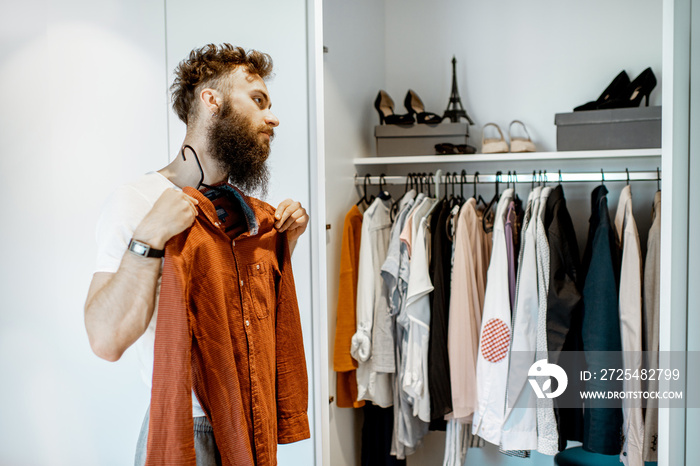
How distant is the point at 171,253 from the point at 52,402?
1.83 feet

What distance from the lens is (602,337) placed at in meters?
1.90

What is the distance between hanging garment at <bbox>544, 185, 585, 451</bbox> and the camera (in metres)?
1.92

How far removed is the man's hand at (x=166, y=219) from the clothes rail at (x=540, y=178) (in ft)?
4.08

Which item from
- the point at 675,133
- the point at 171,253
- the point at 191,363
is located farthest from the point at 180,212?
the point at 675,133

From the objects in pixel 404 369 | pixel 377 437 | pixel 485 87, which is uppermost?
pixel 485 87

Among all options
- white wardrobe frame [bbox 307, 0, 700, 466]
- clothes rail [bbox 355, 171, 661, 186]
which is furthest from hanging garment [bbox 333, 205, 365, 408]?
white wardrobe frame [bbox 307, 0, 700, 466]

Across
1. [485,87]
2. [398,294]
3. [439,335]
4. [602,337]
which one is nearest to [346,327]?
[398,294]

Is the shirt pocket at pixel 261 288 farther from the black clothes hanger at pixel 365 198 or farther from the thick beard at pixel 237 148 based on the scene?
the black clothes hanger at pixel 365 198

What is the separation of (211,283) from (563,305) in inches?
49.9

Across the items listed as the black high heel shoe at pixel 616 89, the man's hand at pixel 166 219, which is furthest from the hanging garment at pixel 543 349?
the man's hand at pixel 166 219

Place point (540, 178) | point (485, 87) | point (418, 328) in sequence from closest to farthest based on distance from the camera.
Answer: point (418, 328), point (540, 178), point (485, 87)

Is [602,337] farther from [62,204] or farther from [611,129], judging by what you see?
[62,204]

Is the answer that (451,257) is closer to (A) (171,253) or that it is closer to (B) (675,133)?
(B) (675,133)

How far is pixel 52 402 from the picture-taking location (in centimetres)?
132
